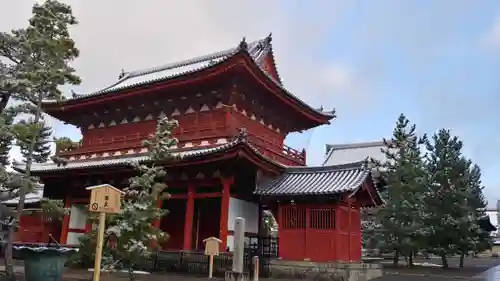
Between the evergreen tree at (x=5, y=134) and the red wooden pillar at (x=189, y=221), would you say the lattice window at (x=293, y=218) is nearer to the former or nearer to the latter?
the red wooden pillar at (x=189, y=221)

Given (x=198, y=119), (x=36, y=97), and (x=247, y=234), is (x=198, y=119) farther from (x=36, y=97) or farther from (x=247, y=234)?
(x=36, y=97)

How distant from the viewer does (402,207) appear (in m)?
29.2

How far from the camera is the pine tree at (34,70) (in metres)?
15.0

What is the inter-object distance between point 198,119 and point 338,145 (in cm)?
4788

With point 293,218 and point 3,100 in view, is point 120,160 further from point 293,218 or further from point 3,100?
point 293,218

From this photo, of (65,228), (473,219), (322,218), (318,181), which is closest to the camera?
(322,218)

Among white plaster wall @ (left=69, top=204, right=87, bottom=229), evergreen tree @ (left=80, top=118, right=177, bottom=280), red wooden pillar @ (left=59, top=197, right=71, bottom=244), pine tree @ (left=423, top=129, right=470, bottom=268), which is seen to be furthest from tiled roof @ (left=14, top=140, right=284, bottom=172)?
pine tree @ (left=423, top=129, right=470, bottom=268)

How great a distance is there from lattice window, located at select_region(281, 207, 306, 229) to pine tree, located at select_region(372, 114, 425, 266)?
10.7 meters

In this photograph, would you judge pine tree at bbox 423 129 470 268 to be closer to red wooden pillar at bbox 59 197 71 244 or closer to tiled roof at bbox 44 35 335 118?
tiled roof at bbox 44 35 335 118

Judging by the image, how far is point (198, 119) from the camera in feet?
82.0

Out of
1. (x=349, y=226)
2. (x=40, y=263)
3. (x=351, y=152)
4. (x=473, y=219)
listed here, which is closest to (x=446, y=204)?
(x=473, y=219)

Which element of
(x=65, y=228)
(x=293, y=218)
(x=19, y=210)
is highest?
(x=293, y=218)

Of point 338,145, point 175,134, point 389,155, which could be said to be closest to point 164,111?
point 175,134

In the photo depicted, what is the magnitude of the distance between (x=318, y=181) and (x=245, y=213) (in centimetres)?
440
